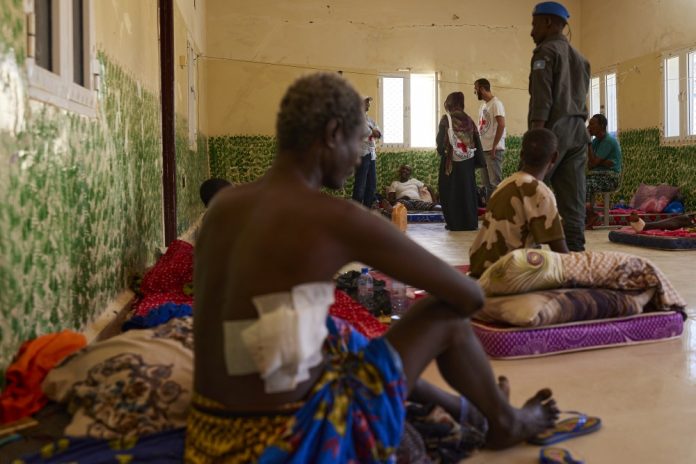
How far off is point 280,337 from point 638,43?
36.9ft

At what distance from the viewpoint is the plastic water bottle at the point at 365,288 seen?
4066 mm

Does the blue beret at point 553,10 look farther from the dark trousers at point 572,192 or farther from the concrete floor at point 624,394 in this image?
the concrete floor at point 624,394

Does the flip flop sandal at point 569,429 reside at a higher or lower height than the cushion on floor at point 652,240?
lower

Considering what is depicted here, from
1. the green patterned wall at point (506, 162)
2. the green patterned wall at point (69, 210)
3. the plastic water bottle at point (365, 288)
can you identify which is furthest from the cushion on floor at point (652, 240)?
the green patterned wall at point (69, 210)

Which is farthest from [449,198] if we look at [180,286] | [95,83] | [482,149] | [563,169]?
[95,83]

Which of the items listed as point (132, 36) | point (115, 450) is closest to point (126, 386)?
point (115, 450)

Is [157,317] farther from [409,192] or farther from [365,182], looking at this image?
[409,192]

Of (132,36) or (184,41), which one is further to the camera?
(184,41)

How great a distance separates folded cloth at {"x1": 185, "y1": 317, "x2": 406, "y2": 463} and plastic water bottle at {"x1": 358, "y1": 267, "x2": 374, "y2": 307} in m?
2.36

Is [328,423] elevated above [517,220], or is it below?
below

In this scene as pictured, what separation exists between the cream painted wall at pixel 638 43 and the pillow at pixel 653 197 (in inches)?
42.0

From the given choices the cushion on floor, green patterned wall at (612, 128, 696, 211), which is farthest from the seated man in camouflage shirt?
green patterned wall at (612, 128, 696, 211)

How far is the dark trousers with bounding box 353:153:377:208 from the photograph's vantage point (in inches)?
390

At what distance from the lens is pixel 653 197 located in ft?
33.4
